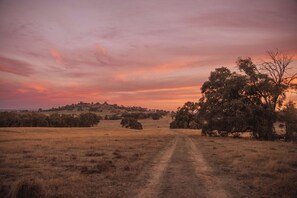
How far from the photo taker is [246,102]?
42.6m

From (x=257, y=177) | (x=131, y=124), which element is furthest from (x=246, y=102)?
(x=131, y=124)

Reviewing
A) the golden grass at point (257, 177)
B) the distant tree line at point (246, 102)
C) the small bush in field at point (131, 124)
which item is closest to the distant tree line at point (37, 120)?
the small bush in field at point (131, 124)

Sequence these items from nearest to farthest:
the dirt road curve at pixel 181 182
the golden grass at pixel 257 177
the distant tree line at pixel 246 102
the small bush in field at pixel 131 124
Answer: the dirt road curve at pixel 181 182 < the golden grass at pixel 257 177 < the distant tree line at pixel 246 102 < the small bush in field at pixel 131 124

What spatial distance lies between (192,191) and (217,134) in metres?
40.4

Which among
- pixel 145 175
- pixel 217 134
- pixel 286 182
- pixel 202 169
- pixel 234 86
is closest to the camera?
pixel 286 182

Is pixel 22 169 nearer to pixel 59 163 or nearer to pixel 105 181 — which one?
pixel 59 163

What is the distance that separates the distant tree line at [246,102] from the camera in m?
39.2

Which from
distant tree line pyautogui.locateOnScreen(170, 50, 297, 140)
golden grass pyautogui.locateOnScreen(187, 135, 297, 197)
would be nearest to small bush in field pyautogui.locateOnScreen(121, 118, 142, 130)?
distant tree line pyautogui.locateOnScreen(170, 50, 297, 140)

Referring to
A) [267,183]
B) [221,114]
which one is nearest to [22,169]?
[267,183]

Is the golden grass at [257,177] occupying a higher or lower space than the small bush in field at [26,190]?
lower

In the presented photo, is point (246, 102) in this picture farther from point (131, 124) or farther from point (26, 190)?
point (131, 124)

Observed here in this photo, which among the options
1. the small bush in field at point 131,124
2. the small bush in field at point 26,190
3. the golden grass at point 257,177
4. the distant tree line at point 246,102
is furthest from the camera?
the small bush in field at point 131,124

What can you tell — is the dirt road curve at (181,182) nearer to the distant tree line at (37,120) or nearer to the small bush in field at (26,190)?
the small bush in field at (26,190)

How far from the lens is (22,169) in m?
14.7
